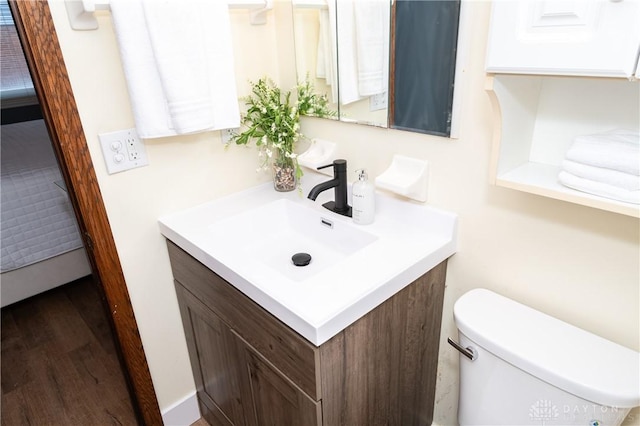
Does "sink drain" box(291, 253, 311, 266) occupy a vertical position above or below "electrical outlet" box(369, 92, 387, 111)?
below

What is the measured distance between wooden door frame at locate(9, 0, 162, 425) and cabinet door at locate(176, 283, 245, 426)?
7.1 inches

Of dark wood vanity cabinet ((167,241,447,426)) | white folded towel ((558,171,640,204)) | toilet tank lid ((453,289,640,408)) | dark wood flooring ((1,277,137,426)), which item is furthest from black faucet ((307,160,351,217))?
dark wood flooring ((1,277,137,426))

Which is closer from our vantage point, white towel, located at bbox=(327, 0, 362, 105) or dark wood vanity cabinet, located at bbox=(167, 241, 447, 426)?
dark wood vanity cabinet, located at bbox=(167, 241, 447, 426)

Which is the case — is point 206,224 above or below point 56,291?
above

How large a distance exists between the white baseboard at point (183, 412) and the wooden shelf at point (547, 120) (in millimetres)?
1496

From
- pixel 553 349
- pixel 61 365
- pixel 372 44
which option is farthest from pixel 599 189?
pixel 61 365

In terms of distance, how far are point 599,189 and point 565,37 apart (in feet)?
0.94

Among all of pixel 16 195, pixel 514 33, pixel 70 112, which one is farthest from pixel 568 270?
pixel 16 195

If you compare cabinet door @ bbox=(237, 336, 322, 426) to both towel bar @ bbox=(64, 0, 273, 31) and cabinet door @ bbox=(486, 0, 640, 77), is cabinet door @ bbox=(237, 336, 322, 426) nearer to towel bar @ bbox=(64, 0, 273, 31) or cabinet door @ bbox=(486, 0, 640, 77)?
cabinet door @ bbox=(486, 0, 640, 77)

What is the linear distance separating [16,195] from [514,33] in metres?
2.66

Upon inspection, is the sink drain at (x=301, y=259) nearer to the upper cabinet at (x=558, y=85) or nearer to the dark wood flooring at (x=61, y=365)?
the upper cabinet at (x=558, y=85)

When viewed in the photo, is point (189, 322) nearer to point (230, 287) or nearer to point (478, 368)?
point (230, 287)

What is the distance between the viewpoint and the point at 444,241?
1153mm

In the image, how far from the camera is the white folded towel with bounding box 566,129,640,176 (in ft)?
2.32
